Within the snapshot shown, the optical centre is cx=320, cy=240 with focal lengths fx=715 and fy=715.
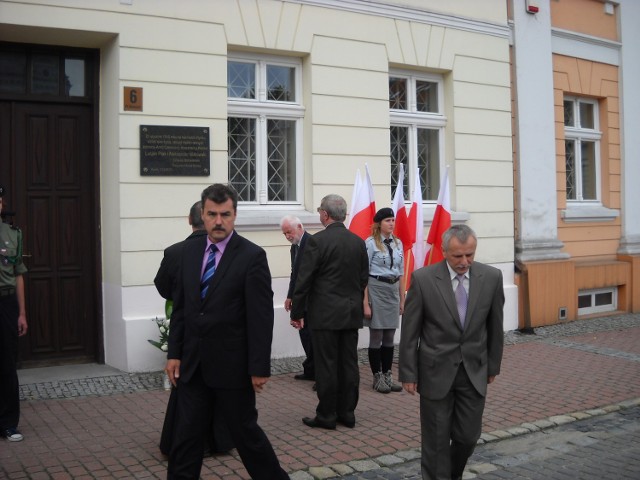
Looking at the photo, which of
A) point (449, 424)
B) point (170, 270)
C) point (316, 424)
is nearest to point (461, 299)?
point (449, 424)

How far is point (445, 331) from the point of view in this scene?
439cm

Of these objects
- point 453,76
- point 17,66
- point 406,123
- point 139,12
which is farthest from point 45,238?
point 453,76

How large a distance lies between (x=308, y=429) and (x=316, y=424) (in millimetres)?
82

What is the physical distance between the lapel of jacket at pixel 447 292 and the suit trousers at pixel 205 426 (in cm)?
129

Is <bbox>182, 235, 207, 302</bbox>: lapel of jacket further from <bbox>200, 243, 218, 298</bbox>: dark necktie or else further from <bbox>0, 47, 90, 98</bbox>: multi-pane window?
<bbox>0, 47, 90, 98</bbox>: multi-pane window

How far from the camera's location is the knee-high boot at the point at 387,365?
7441 mm

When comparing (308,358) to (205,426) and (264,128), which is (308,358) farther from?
(205,426)

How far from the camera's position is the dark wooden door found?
26.8 feet

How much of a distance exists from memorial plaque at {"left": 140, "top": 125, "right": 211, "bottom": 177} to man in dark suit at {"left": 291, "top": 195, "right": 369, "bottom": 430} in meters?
2.55

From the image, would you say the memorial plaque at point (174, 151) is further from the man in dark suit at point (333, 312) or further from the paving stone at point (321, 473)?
the paving stone at point (321, 473)

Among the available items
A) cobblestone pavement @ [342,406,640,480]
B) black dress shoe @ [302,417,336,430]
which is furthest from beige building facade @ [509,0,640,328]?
black dress shoe @ [302,417,336,430]

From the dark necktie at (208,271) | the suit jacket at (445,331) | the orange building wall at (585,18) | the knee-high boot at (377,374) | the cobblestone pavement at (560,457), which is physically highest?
the orange building wall at (585,18)

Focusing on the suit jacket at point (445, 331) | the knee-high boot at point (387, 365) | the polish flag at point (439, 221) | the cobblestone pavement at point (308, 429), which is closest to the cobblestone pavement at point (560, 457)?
the cobblestone pavement at point (308, 429)

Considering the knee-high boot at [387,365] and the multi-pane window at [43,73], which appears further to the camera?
the multi-pane window at [43,73]
